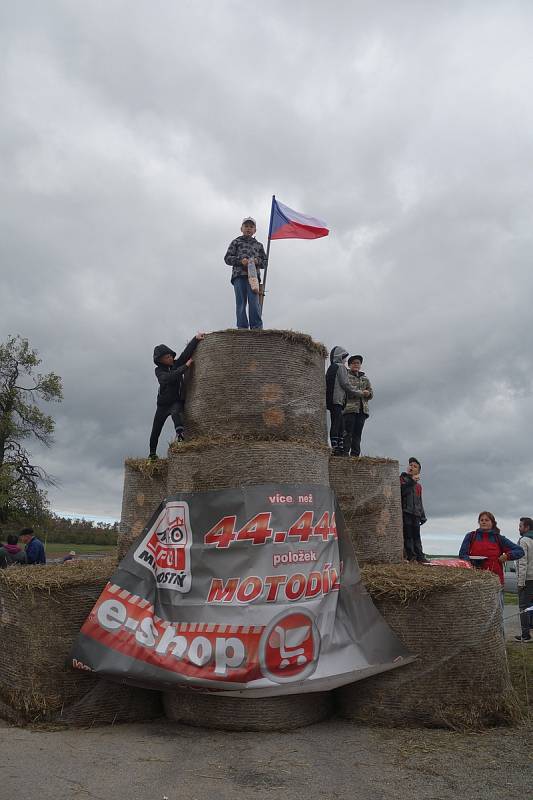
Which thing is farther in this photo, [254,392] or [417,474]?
[417,474]

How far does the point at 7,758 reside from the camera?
476 centimetres

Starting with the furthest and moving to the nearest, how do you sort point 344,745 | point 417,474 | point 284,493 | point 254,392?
point 417,474 → point 254,392 → point 284,493 → point 344,745

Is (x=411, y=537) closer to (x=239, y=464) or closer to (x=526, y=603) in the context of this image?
(x=526, y=603)

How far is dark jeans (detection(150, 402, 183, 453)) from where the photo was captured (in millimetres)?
7223

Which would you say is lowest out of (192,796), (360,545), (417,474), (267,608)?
(192,796)

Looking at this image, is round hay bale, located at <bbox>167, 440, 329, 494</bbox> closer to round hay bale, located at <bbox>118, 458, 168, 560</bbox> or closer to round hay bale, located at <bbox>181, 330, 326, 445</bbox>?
round hay bale, located at <bbox>181, 330, 326, 445</bbox>

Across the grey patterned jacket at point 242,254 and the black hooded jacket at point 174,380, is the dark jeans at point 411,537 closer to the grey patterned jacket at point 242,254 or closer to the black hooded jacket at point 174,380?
the black hooded jacket at point 174,380

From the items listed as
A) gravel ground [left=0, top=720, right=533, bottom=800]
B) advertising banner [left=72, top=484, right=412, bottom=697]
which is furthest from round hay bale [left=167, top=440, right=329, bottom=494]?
gravel ground [left=0, top=720, right=533, bottom=800]

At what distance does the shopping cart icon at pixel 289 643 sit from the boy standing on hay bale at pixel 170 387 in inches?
100

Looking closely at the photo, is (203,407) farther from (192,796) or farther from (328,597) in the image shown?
(192,796)

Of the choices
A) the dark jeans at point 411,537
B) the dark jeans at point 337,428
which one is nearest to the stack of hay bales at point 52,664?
the dark jeans at point 337,428

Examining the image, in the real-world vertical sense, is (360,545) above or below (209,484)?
below

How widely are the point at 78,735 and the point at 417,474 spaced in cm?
562

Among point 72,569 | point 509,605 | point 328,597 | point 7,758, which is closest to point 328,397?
point 328,597
